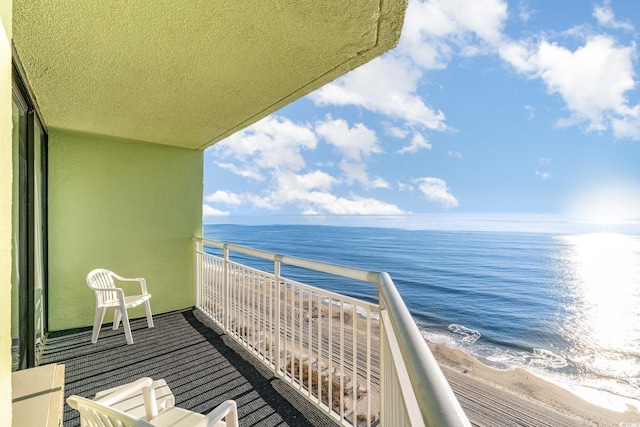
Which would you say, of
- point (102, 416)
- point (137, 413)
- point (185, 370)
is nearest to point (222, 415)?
point (102, 416)

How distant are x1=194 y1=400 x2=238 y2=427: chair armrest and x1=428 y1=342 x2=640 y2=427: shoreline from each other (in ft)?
17.4

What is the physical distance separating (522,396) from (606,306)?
15.7m

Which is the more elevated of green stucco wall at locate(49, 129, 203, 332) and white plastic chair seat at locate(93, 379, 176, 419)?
green stucco wall at locate(49, 129, 203, 332)

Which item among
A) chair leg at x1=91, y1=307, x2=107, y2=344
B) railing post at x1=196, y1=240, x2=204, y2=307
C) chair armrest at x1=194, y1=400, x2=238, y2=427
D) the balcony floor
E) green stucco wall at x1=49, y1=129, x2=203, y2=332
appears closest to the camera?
chair armrest at x1=194, y1=400, x2=238, y2=427

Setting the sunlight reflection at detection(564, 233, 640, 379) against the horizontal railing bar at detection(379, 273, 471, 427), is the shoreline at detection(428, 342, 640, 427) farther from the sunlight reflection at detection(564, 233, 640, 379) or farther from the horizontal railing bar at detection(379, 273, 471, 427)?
the horizontal railing bar at detection(379, 273, 471, 427)

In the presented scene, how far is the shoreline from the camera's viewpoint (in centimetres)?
565

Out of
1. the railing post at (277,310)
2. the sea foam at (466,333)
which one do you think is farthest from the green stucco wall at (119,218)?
the sea foam at (466,333)

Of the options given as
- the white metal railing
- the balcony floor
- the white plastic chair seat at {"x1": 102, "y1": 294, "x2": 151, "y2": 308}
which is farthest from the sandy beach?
the white plastic chair seat at {"x1": 102, "y1": 294, "x2": 151, "y2": 308}

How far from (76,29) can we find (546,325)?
57.9 ft

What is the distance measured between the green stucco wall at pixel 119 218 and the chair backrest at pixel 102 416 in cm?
309

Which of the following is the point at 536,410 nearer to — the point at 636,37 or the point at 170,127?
the point at 170,127

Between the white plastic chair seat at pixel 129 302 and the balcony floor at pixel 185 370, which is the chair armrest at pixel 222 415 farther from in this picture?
the white plastic chair seat at pixel 129 302

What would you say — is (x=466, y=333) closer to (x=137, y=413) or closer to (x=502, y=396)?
(x=502, y=396)

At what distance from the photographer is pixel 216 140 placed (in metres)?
3.85
